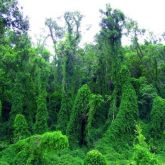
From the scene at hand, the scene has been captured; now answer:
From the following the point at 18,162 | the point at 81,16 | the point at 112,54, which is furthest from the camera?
the point at 81,16

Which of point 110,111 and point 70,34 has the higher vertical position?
point 70,34

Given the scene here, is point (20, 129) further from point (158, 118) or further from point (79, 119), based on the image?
point (158, 118)

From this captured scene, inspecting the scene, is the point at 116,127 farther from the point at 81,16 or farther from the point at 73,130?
the point at 81,16

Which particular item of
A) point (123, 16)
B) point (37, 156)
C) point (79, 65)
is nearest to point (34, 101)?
point (79, 65)

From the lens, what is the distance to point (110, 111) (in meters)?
22.5

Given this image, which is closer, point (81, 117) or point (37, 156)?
point (37, 156)

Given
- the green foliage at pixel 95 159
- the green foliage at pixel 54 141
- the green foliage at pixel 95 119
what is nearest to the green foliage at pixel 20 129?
the green foliage at pixel 95 119

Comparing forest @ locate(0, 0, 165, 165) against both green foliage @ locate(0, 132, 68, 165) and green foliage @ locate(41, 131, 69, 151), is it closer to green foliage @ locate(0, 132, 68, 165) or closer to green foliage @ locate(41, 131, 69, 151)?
green foliage @ locate(0, 132, 68, 165)

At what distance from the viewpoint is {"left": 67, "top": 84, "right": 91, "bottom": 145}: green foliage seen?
67.9ft

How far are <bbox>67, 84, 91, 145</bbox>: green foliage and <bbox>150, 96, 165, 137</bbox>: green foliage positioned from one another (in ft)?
13.5

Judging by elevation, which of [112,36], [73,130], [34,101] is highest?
[112,36]

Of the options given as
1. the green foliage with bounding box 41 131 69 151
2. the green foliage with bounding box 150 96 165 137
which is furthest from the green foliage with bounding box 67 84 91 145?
the green foliage with bounding box 41 131 69 151

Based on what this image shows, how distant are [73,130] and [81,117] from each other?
0.85 meters

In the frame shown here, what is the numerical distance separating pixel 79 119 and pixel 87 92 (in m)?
1.61
